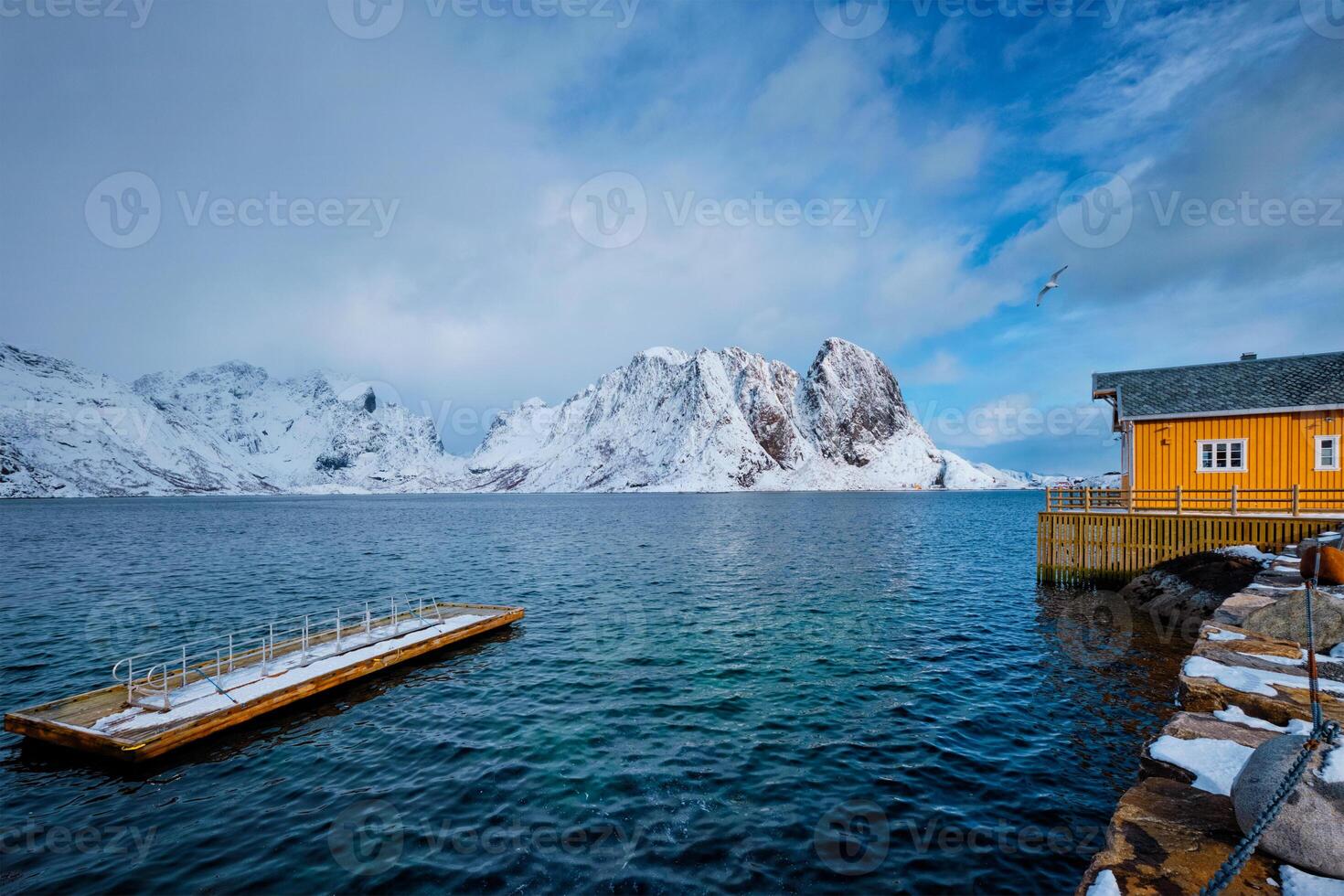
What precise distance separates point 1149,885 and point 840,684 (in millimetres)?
12196

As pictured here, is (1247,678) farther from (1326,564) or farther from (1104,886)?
(1104,886)

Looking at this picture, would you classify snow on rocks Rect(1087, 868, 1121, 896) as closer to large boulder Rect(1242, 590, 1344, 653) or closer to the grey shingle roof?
large boulder Rect(1242, 590, 1344, 653)

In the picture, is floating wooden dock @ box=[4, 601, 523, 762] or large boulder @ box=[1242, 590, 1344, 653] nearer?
large boulder @ box=[1242, 590, 1344, 653]

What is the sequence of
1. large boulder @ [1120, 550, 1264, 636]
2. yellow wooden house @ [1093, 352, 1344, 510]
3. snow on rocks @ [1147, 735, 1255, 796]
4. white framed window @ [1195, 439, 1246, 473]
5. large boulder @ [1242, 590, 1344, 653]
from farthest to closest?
1. white framed window @ [1195, 439, 1246, 473]
2. yellow wooden house @ [1093, 352, 1344, 510]
3. large boulder @ [1120, 550, 1264, 636]
4. large boulder @ [1242, 590, 1344, 653]
5. snow on rocks @ [1147, 735, 1255, 796]

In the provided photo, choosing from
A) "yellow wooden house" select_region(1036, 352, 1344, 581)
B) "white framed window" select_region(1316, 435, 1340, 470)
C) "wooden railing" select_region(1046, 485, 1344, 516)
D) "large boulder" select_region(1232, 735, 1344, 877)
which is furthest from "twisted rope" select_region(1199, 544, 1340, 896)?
"white framed window" select_region(1316, 435, 1340, 470)

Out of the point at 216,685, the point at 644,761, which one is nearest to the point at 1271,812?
the point at 644,761

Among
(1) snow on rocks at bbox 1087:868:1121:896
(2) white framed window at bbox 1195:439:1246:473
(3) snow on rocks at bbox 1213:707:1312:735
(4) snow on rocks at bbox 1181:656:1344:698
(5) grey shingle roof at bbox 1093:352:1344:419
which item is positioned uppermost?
(5) grey shingle roof at bbox 1093:352:1344:419

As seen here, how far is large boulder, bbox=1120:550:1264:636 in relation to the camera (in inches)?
832

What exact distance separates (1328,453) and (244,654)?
44.0 m

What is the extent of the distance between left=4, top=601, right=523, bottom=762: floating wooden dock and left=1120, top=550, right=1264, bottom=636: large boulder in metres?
25.5

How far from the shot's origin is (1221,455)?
2916 centimetres

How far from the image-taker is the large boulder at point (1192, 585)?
69.4ft

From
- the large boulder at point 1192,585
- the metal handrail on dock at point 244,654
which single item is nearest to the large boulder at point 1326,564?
the large boulder at point 1192,585

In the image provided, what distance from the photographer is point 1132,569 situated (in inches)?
1114
